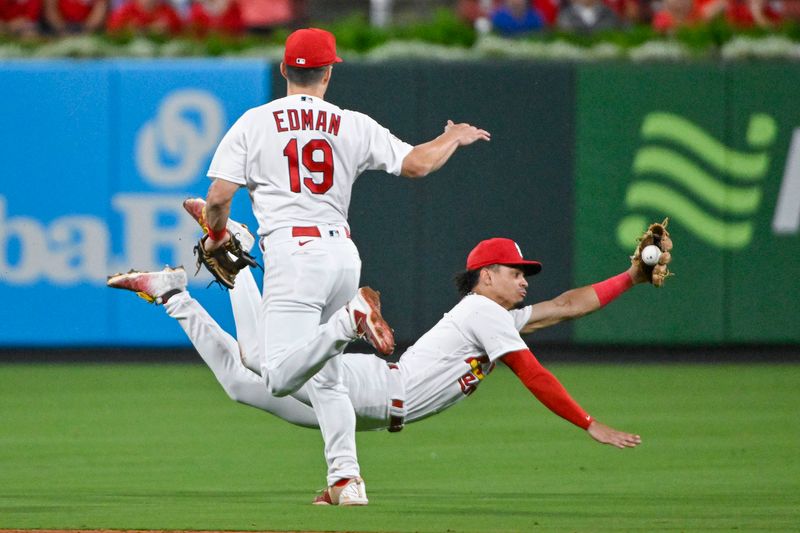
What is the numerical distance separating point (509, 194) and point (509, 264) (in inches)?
221

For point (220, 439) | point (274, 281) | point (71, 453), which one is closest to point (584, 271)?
point (220, 439)

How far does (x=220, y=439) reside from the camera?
8820 millimetres

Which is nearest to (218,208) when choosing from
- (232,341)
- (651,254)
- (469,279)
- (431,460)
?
(232,341)

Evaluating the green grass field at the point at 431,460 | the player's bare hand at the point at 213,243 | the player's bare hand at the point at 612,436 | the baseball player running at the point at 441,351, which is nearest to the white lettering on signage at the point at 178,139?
the green grass field at the point at 431,460

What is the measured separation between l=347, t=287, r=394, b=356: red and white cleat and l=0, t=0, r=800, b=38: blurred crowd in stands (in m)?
7.29

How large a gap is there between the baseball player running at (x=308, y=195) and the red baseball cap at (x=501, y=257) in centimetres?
63

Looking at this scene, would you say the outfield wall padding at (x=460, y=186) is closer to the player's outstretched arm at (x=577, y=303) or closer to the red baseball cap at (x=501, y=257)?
the player's outstretched arm at (x=577, y=303)

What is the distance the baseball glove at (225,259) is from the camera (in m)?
6.84

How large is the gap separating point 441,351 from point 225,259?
1.06 metres

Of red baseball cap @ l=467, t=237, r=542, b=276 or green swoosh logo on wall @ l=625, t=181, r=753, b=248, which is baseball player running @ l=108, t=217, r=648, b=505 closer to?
red baseball cap @ l=467, t=237, r=542, b=276

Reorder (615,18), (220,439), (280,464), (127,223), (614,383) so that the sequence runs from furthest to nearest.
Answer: (615,18)
(127,223)
(614,383)
(220,439)
(280,464)

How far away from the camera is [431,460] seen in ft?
26.4

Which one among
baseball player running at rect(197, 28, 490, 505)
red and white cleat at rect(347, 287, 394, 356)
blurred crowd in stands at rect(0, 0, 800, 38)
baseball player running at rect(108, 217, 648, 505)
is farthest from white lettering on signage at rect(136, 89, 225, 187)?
red and white cleat at rect(347, 287, 394, 356)

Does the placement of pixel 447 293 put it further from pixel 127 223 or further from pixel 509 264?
pixel 509 264
